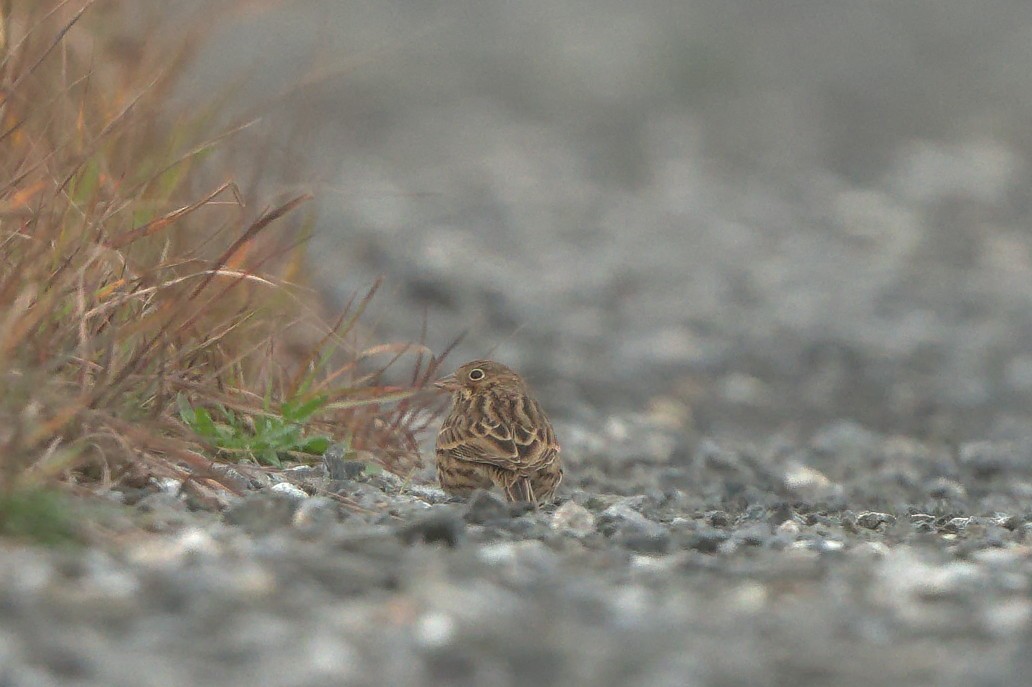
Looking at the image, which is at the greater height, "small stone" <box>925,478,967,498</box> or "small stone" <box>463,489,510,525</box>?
"small stone" <box>925,478,967,498</box>

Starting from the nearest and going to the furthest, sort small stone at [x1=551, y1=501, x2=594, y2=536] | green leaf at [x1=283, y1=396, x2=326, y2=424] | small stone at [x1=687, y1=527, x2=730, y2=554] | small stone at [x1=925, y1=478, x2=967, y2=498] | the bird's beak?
small stone at [x1=687, y1=527, x2=730, y2=554]
small stone at [x1=551, y1=501, x2=594, y2=536]
green leaf at [x1=283, y1=396, x2=326, y2=424]
the bird's beak
small stone at [x1=925, y1=478, x2=967, y2=498]

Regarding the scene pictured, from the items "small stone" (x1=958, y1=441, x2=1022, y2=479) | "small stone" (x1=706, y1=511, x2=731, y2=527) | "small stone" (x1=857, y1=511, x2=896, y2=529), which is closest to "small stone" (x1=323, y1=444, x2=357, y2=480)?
"small stone" (x1=706, y1=511, x2=731, y2=527)

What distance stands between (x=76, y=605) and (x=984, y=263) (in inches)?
416

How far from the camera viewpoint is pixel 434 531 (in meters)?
4.12

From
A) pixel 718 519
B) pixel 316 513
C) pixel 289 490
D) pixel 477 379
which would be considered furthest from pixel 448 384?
pixel 316 513

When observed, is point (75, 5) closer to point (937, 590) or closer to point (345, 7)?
point (937, 590)

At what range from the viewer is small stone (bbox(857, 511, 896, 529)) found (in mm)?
5051

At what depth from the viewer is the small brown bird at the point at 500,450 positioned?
5195 mm

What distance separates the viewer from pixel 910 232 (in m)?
14.2

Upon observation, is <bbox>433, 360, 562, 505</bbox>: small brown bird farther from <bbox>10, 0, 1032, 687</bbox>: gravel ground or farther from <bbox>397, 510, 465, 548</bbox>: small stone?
<bbox>397, 510, 465, 548</bbox>: small stone

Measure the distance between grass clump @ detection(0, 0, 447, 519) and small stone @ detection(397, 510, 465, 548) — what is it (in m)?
Answer: 0.60

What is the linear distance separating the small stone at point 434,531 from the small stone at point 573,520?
0.51 meters

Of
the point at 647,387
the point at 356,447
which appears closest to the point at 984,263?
the point at 647,387

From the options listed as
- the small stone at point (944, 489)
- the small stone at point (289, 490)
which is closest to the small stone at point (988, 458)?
the small stone at point (944, 489)
